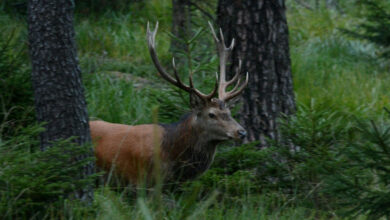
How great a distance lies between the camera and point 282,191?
523cm

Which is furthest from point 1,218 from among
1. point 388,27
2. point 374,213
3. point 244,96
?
point 388,27

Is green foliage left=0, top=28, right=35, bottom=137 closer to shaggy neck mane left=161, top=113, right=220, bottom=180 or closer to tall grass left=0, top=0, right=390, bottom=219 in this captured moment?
tall grass left=0, top=0, right=390, bottom=219

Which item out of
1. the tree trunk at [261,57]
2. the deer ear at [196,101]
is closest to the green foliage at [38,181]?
the deer ear at [196,101]

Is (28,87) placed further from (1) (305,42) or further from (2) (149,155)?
(1) (305,42)

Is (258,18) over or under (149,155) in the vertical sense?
over

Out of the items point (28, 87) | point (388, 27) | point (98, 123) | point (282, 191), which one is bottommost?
point (282, 191)

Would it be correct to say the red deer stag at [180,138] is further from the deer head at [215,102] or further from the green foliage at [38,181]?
the green foliage at [38,181]

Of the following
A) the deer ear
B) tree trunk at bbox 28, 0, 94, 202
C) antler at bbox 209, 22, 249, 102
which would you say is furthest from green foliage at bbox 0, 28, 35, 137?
antler at bbox 209, 22, 249, 102

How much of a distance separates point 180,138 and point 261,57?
50.6 inches

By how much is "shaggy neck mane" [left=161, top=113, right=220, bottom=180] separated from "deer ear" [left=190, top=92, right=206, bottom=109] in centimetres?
10

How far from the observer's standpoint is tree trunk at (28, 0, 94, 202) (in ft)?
14.7

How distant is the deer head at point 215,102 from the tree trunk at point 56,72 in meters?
1.28

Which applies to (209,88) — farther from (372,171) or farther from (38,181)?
(38,181)

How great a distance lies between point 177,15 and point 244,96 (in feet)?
12.1
